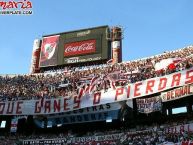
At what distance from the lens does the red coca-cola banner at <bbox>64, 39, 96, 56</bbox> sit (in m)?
60.1

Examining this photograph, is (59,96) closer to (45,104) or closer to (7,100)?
(45,104)

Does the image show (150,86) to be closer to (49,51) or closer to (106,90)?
(106,90)

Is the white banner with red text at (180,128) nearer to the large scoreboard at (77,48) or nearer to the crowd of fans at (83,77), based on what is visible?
the crowd of fans at (83,77)

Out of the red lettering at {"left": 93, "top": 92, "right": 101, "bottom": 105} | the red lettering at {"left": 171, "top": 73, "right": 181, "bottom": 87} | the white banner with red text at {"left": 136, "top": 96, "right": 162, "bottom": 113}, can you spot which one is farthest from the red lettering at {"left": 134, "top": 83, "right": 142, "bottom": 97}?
the red lettering at {"left": 93, "top": 92, "right": 101, "bottom": 105}

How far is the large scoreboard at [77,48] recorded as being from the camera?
5966 centimetres

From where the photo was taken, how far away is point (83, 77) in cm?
5406

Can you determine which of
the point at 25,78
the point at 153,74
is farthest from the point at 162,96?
the point at 25,78

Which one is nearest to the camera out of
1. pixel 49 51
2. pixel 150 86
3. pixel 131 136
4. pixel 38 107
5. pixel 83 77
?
pixel 150 86

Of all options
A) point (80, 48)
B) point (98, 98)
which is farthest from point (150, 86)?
point (80, 48)

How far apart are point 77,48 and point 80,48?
1.48ft

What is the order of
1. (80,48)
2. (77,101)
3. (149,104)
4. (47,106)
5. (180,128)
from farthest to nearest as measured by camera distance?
(80,48), (47,106), (77,101), (149,104), (180,128)

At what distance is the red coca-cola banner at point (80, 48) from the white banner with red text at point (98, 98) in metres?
12.3

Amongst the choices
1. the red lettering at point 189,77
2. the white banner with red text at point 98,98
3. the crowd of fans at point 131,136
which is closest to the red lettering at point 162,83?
the white banner with red text at point 98,98

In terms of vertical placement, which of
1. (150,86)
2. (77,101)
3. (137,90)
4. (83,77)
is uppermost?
(83,77)
